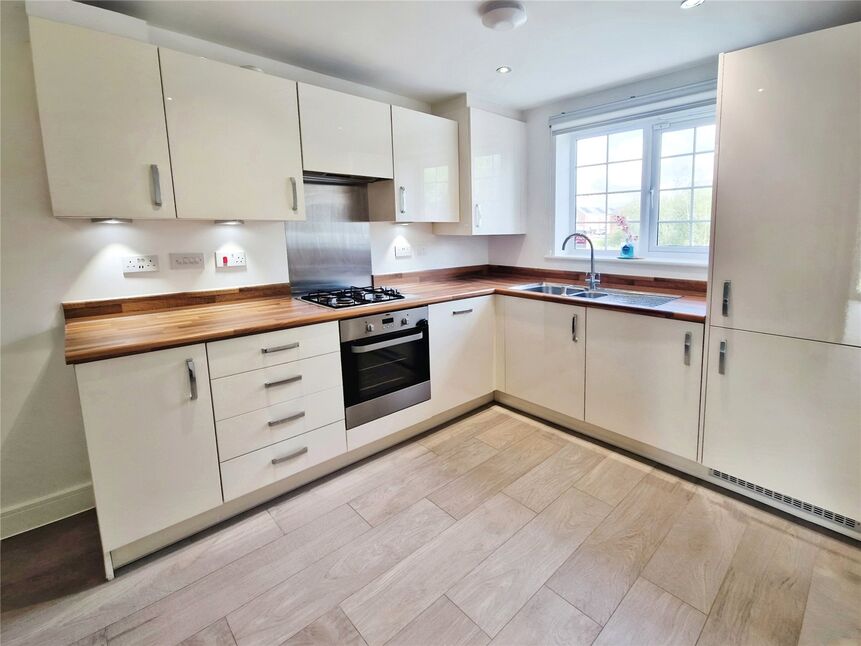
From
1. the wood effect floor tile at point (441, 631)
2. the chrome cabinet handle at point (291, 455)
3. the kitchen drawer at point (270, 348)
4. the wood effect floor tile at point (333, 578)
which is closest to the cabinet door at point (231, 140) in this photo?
the kitchen drawer at point (270, 348)

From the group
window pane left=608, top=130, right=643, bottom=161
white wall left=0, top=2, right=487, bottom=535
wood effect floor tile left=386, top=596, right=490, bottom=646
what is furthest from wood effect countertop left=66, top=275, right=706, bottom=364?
wood effect floor tile left=386, top=596, right=490, bottom=646

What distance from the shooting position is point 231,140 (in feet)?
6.84

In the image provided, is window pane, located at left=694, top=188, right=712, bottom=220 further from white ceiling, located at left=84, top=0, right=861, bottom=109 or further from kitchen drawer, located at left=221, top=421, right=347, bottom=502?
kitchen drawer, located at left=221, top=421, right=347, bottom=502

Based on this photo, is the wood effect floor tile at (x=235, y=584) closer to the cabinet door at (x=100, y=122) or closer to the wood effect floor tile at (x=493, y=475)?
the wood effect floor tile at (x=493, y=475)

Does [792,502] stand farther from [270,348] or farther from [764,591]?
[270,348]

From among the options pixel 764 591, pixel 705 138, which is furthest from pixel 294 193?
A: pixel 764 591

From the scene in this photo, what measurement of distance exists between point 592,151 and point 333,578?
314 centimetres

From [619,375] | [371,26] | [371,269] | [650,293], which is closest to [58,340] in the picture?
[371,269]

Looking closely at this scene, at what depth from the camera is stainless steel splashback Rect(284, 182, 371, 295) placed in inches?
106

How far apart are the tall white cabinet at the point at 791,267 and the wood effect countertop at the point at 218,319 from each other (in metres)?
0.28

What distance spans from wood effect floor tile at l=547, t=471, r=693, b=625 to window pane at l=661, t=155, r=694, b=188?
5.97ft

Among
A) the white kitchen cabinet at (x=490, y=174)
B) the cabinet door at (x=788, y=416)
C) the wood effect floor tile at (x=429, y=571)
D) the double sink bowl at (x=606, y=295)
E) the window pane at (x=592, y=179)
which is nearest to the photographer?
the wood effect floor tile at (x=429, y=571)

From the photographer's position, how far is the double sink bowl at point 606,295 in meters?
2.59

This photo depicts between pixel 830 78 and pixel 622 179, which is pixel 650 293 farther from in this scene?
pixel 830 78
